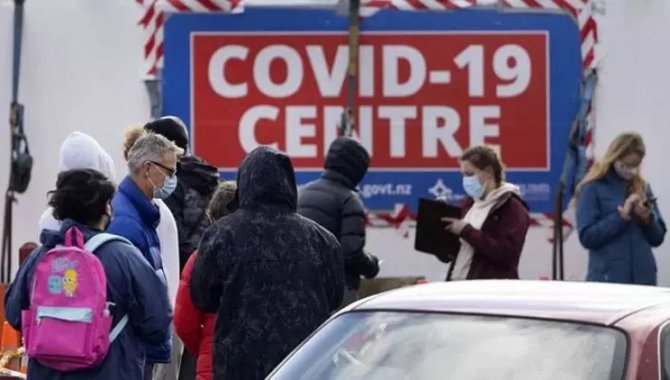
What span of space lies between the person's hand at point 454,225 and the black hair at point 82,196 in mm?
2887

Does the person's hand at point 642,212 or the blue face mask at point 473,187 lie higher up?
the blue face mask at point 473,187

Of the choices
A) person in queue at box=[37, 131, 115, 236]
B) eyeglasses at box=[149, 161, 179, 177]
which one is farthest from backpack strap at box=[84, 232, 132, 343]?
person in queue at box=[37, 131, 115, 236]

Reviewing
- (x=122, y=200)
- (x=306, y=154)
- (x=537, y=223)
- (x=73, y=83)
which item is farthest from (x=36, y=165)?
(x=537, y=223)

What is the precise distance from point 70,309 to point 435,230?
310 cm

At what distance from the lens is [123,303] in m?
6.29

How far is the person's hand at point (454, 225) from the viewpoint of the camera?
8852 mm

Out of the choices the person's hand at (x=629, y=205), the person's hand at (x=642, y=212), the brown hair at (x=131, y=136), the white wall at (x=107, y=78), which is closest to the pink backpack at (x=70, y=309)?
the brown hair at (x=131, y=136)

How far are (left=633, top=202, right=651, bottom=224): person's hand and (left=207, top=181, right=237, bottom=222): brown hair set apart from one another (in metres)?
2.91

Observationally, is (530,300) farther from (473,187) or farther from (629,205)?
(629,205)

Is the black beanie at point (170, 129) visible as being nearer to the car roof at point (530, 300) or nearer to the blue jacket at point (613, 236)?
the blue jacket at point (613, 236)

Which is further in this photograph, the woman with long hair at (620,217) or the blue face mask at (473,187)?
the woman with long hair at (620,217)

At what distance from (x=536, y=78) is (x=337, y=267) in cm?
290

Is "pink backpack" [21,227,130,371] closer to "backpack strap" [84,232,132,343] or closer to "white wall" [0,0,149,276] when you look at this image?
"backpack strap" [84,232,132,343]

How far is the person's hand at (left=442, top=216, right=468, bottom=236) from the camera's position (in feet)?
29.0
